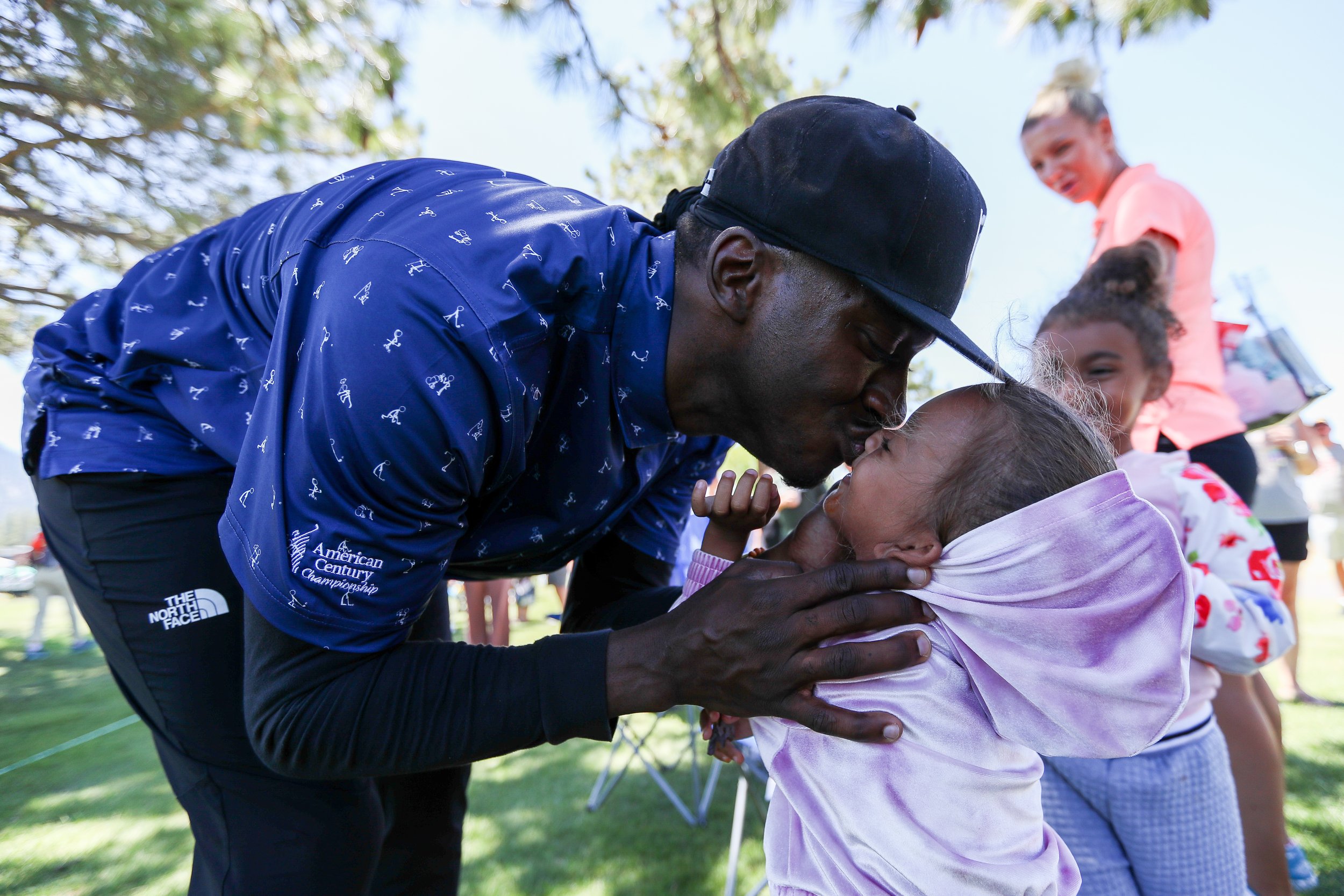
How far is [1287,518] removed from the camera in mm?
4766

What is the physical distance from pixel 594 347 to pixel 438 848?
152cm

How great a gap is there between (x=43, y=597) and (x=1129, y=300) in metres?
10.2

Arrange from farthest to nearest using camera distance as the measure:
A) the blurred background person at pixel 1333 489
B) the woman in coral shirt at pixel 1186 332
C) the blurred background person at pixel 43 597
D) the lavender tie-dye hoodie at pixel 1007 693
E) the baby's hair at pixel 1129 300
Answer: the blurred background person at pixel 1333 489 → the blurred background person at pixel 43 597 → the baby's hair at pixel 1129 300 → the woman in coral shirt at pixel 1186 332 → the lavender tie-dye hoodie at pixel 1007 693

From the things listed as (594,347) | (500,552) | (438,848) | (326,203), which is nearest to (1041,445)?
(594,347)

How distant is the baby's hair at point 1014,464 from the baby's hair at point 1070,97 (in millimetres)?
2404

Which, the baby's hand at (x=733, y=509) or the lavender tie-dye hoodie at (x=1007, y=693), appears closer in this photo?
the lavender tie-dye hoodie at (x=1007, y=693)

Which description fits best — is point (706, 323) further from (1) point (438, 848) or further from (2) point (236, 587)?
(1) point (438, 848)

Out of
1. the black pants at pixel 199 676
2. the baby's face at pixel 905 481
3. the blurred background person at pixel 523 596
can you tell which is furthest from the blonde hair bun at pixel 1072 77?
the blurred background person at pixel 523 596

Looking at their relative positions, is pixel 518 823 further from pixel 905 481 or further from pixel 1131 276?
pixel 1131 276

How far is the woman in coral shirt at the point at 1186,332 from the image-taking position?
2.38 meters

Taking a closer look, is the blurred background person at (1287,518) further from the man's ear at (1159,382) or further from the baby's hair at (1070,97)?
the baby's hair at (1070,97)

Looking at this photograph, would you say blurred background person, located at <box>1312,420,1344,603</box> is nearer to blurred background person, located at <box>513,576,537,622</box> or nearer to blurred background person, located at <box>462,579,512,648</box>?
blurred background person, located at <box>462,579,512,648</box>

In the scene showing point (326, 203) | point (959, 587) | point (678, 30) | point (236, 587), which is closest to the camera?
point (959, 587)

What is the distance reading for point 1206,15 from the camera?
4312 mm
